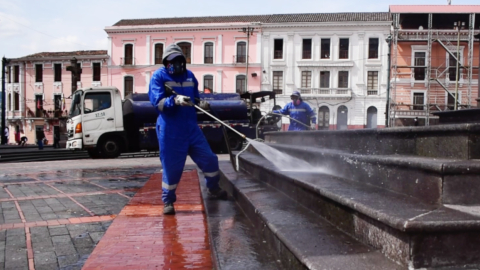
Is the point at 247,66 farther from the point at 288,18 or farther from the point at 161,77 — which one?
the point at 161,77

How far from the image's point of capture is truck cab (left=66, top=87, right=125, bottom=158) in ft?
51.3

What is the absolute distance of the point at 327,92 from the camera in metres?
38.1

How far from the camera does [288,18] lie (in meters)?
39.8

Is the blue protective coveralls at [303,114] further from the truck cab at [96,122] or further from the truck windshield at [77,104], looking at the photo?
the truck windshield at [77,104]

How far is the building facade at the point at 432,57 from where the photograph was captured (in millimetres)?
30781

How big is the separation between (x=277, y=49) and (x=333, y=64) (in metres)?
5.10

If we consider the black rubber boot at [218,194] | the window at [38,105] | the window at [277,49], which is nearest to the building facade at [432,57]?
the window at [277,49]

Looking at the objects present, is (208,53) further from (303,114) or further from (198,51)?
(303,114)

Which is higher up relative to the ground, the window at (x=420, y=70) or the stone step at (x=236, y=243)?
the window at (x=420, y=70)

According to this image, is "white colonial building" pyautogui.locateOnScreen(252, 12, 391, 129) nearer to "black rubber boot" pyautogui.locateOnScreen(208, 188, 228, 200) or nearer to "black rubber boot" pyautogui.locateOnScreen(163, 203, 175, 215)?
"black rubber boot" pyautogui.locateOnScreen(208, 188, 228, 200)

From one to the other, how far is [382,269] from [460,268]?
31cm

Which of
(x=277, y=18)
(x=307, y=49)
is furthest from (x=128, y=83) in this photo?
(x=307, y=49)

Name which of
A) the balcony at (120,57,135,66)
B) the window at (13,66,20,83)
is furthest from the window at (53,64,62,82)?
the balcony at (120,57,135,66)

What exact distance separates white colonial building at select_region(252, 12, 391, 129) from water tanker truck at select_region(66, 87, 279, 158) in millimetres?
18504
